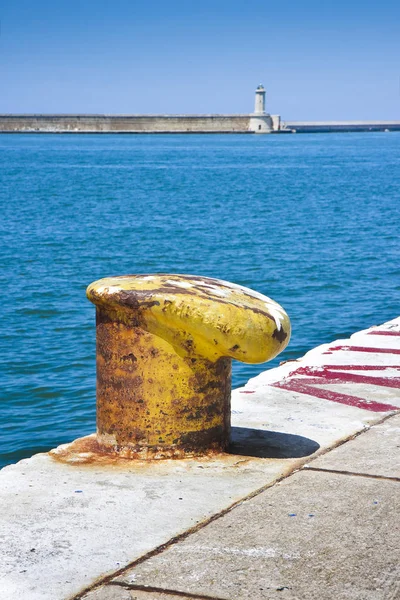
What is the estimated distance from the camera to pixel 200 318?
173 inches

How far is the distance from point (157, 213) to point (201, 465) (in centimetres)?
3240

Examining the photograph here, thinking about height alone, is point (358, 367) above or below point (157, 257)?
above

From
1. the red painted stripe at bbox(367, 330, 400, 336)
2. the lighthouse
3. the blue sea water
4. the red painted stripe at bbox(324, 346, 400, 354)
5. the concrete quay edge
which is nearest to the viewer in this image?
A: the concrete quay edge

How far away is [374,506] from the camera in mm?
3807

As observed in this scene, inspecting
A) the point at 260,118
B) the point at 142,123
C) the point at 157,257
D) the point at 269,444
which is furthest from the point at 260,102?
the point at 269,444

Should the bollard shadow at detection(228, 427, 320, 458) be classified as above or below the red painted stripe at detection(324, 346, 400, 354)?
above

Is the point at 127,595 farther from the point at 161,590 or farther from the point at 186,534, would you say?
the point at 186,534

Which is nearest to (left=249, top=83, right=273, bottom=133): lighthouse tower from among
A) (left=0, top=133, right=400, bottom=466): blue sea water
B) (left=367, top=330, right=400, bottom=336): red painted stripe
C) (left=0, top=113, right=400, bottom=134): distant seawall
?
(left=0, top=113, right=400, bottom=134): distant seawall

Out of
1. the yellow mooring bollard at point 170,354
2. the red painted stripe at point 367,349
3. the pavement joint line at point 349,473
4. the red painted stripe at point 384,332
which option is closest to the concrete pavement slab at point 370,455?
the pavement joint line at point 349,473

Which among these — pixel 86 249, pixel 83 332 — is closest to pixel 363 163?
pixel 86 249

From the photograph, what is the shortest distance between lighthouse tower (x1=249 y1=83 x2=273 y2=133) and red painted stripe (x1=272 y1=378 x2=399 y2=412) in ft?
462

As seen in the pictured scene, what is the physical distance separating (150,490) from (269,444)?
919 mm

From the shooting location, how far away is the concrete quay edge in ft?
10.8

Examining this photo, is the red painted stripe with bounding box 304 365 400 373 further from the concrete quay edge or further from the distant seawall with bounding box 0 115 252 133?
the distant seawall with bounding box 0 115 252 133
